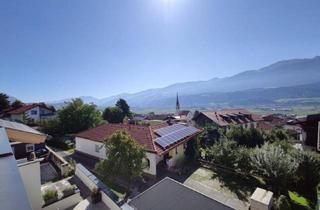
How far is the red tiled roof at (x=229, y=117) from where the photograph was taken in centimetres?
4742

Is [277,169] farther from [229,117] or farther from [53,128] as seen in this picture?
→ [229,117]

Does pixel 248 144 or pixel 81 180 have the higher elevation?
pixel 81 180

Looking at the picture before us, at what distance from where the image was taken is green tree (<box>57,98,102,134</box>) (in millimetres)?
33750

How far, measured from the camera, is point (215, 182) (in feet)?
55.8

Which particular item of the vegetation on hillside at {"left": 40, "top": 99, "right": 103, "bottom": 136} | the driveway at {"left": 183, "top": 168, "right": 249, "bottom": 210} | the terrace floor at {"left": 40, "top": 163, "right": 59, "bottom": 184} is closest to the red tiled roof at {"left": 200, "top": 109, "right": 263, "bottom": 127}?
the driveway at {"left": 183, "top": 168, "right": 249, "bottom": 210}

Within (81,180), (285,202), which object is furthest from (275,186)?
(81,180)

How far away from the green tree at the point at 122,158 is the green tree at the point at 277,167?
10239 mm

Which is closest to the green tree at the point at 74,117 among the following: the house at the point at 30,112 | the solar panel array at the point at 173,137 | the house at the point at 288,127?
the solar panel array at the point at 173,137

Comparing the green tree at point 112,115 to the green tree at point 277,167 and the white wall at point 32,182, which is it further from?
the white wall at point 32,182

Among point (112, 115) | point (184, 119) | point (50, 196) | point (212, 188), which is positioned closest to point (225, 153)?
point (212, 188)

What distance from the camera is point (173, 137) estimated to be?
819 inches

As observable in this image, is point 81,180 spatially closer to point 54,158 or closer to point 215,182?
point 54,158

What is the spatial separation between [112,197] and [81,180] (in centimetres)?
521

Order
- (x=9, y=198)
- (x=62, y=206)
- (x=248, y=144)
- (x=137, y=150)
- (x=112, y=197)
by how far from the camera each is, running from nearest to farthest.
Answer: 1. (x=9, y=198)
2. (x=112, y=197)
3. (x=62, y=206)
4. (x=137, y=150)
5. (x=248, y=144)
